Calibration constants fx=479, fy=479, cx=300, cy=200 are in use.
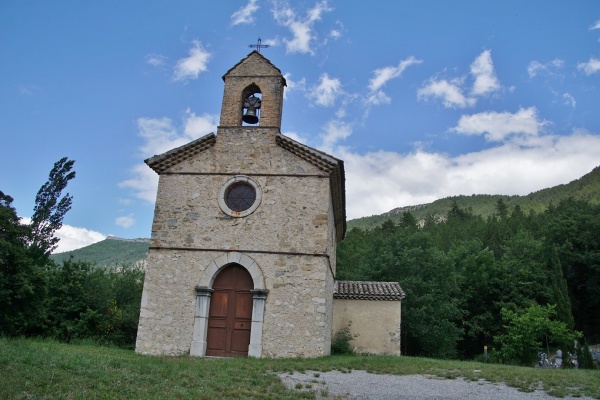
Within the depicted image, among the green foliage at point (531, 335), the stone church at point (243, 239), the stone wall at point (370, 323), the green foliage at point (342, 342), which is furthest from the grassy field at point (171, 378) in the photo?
the green foliage at point (531, 335)

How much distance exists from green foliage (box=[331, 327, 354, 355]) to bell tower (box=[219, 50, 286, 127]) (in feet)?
26.5

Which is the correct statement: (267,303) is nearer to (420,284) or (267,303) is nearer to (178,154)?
(178,154)

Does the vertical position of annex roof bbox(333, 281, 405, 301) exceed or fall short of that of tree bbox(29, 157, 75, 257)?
it falls short

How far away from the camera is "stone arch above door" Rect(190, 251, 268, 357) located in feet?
46.9

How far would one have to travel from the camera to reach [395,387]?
31.7 ft

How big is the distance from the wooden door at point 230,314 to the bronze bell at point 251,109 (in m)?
5.19

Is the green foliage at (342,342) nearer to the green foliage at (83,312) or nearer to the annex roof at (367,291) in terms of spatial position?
the annex roof at (367,291)

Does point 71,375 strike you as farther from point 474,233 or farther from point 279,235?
point 474,233

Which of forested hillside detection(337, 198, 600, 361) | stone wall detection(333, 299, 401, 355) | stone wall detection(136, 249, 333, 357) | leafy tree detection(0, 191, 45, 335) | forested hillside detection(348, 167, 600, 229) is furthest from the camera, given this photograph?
forested hillside detection(348, 167, 600, 229)

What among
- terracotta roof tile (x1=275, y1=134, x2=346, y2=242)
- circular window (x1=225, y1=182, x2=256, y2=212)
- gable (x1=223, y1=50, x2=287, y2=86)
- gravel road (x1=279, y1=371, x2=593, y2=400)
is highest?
gable (x1=223, y1=50, x2=287, y2=86)

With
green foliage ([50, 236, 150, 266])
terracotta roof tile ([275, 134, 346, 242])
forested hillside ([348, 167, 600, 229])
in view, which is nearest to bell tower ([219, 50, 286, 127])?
terracotta roof tile ([275, 134, 346, 242])

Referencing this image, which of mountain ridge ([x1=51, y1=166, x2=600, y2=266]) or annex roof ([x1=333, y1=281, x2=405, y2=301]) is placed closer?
annex roof ([x1=333, y1=281, x2=405, y2=301])

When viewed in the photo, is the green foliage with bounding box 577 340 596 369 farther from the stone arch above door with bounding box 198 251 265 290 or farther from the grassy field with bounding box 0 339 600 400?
the stone arch above door with bounding box 198 251 265 290

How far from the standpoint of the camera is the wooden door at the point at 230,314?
14.7m
